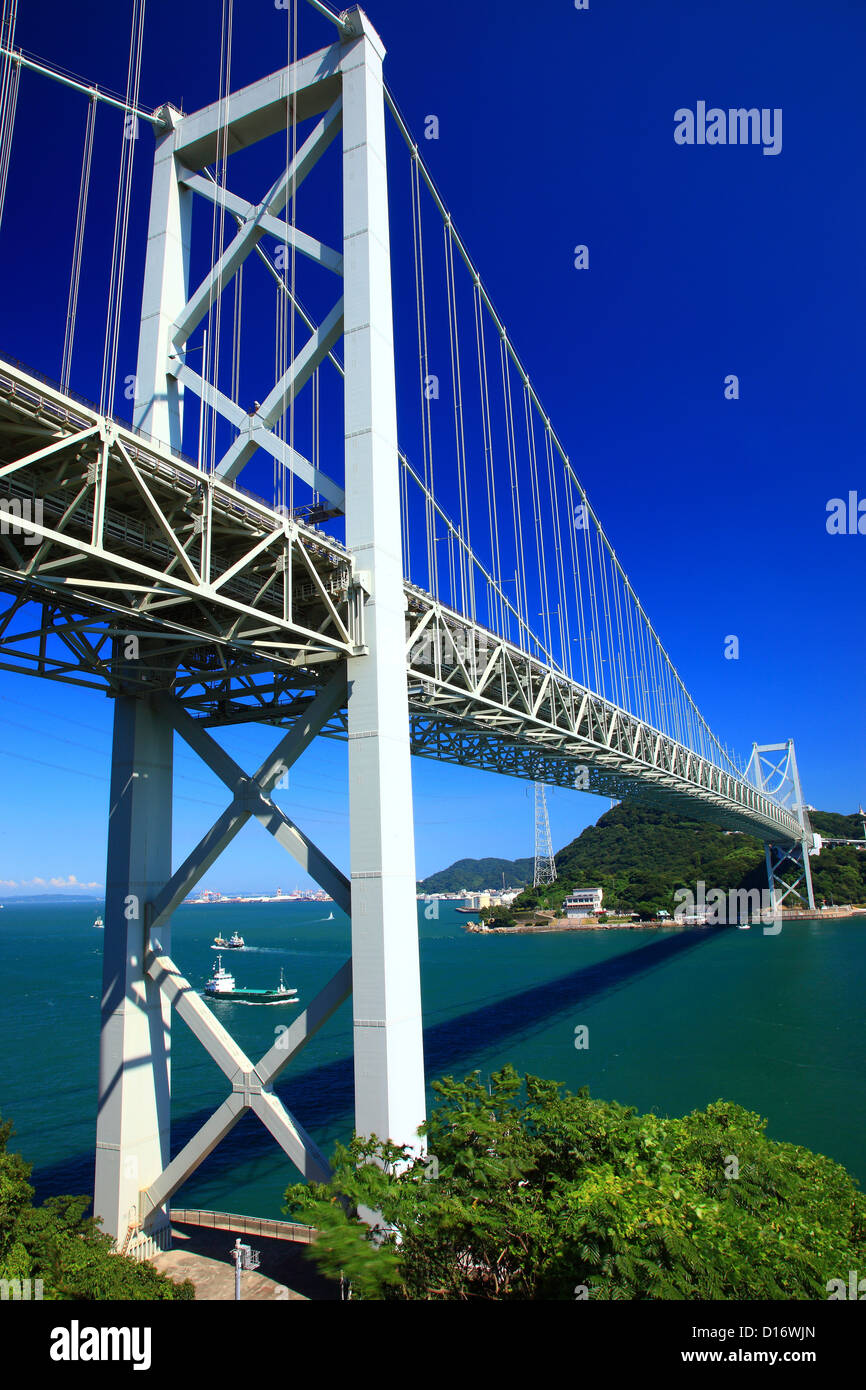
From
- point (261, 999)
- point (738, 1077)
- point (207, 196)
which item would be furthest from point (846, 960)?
point (207, 196)

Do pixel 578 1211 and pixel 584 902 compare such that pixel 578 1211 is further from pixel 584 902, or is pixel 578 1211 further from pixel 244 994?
pixel 584 902

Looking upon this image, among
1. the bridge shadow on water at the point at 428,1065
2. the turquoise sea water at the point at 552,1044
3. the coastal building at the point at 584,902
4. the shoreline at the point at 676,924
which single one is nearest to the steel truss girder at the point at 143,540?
the turquoise sea water at the point at 552,1044

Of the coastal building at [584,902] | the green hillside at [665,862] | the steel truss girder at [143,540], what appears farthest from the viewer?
the coastal building at [584,902]

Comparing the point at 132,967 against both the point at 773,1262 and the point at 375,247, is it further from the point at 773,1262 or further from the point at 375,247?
the point at 375,247

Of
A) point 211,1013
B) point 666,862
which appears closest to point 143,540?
point 211,1013

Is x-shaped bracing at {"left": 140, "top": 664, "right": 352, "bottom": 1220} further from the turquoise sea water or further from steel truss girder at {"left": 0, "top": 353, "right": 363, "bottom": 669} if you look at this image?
the turquoise sea water

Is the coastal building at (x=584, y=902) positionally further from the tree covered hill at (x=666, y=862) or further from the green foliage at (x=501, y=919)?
the green foliage at (x=501, y=919)
